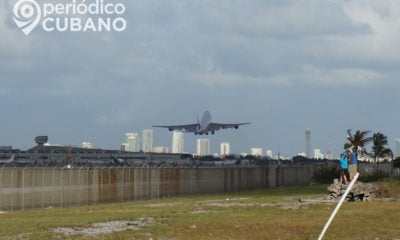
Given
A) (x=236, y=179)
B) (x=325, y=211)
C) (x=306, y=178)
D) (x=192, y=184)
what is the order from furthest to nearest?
(x=306, y=178), (x=236, y=179), (x=192, y=184), (x=325, y=211)

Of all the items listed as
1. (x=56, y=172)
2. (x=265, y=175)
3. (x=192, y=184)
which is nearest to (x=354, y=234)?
(x=56, y=172)

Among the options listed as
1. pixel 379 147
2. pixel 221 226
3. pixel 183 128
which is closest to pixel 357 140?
pixel 379 147

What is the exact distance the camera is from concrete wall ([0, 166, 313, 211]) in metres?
35.0

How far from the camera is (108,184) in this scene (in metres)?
43.5

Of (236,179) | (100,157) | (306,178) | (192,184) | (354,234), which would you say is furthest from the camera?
(100,157)

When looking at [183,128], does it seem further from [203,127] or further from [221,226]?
[221,226]

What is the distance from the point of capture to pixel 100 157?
121 m

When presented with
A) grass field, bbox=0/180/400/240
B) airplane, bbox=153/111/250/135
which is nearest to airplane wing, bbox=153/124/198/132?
airplane, bbox=153/111/250/135

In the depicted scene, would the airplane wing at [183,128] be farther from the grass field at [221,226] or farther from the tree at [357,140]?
the grass field at [221,226]

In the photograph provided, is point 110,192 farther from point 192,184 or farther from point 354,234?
point 354,234

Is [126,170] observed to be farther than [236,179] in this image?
No

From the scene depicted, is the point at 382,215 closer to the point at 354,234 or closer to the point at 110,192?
the point at 354,234

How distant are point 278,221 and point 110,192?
21.4 metres

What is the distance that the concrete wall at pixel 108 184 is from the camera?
3497 centimetres
